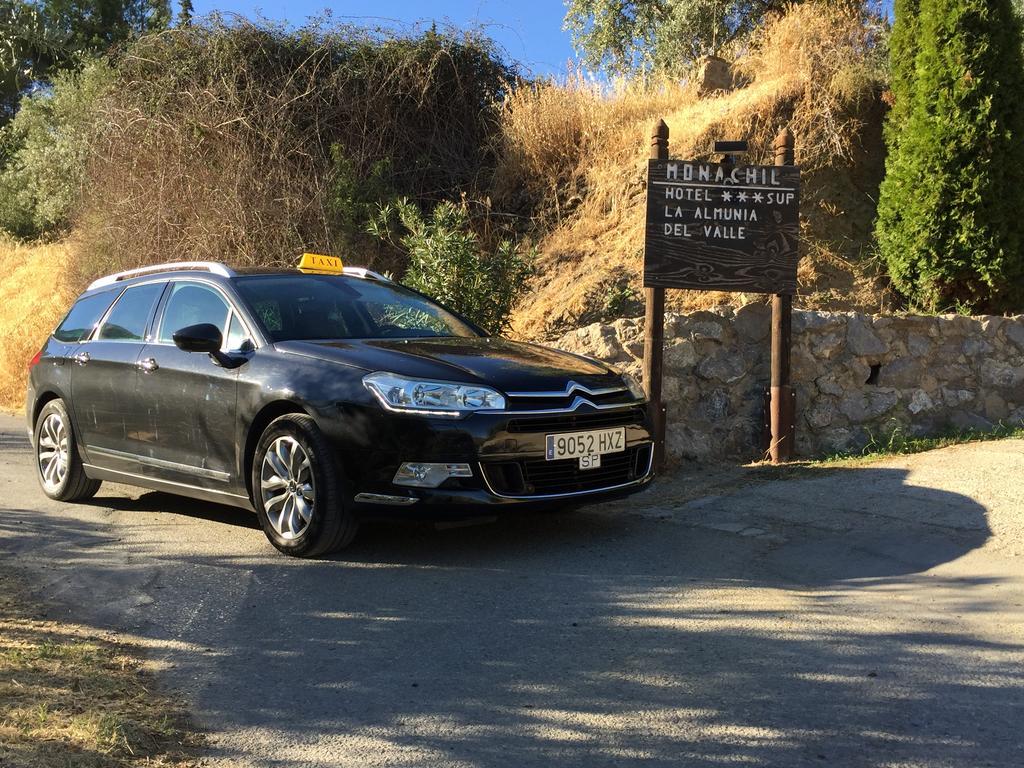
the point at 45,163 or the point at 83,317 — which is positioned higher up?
the point at 45,163

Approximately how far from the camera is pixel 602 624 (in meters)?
4.75

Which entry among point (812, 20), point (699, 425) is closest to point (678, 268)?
point (699, 425)

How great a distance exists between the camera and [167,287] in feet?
23.9

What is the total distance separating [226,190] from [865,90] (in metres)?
7.98

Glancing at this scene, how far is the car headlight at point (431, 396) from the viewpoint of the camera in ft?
18.6

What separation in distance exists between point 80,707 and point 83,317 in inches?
193

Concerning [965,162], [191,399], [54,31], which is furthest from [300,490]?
[54,31]

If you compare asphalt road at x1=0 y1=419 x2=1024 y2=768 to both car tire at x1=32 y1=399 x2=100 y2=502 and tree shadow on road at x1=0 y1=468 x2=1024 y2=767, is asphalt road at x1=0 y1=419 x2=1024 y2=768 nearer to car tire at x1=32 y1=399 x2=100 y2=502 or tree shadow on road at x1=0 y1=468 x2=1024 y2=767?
tree shadow on road at x1=0 y1=468 x2=1024 y2=767

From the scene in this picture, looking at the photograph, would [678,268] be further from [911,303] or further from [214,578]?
[214,578]

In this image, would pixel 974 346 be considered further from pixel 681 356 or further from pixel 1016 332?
pixel 681 356

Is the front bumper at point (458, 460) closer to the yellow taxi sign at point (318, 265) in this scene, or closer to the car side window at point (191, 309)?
the car side window at point (191, 309)

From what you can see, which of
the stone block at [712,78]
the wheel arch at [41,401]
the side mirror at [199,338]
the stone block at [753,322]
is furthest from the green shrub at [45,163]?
the side mirror at [199,338]

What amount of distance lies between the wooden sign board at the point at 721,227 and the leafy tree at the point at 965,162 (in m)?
2.16

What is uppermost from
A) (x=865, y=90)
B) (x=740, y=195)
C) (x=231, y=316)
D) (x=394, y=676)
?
(x=865, y=90)
